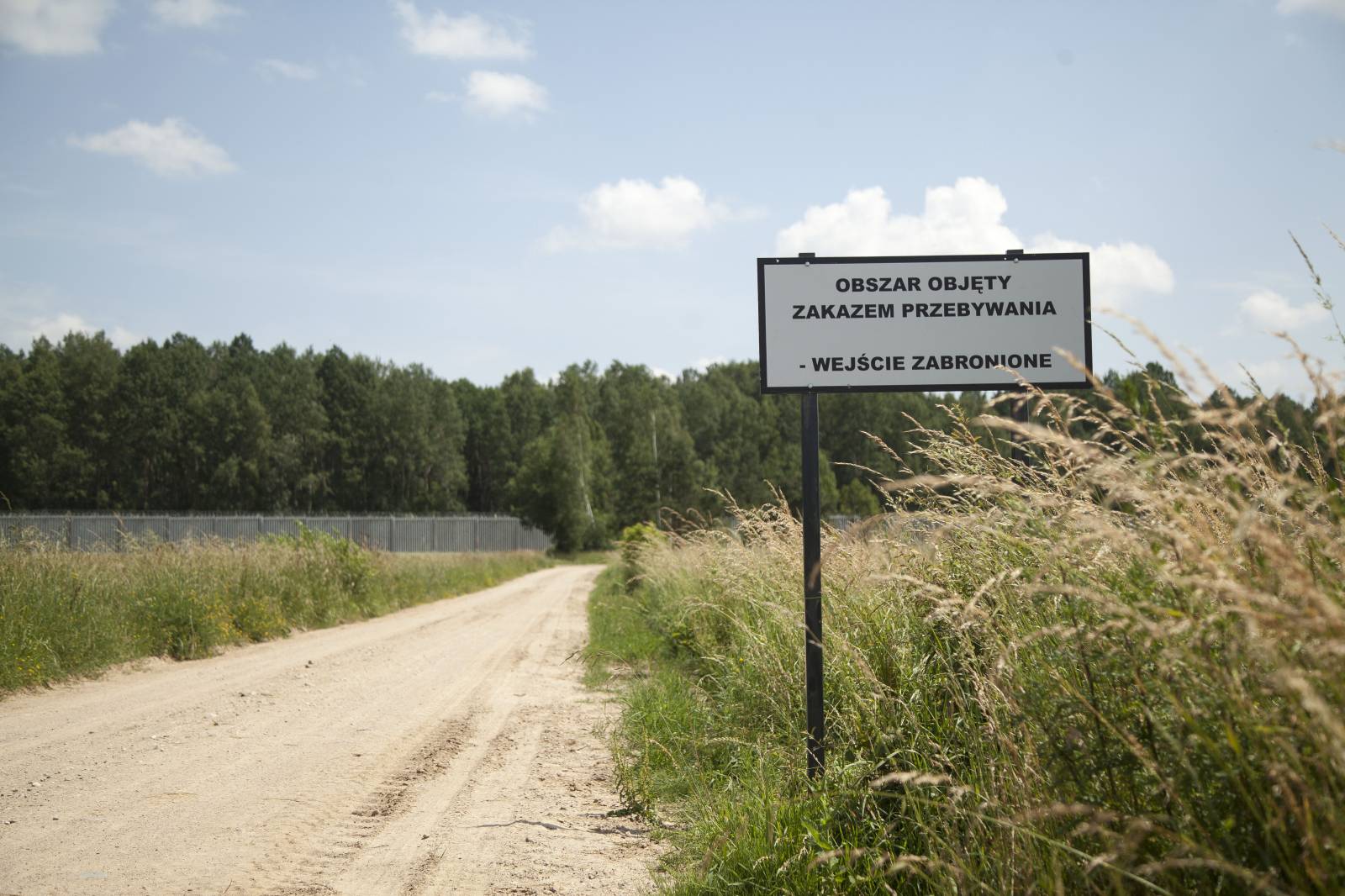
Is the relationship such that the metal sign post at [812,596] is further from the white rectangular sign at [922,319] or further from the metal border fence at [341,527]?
the metal border fence at [341,527]

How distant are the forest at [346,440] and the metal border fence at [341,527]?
420 centimetres

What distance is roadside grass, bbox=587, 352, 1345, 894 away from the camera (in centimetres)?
209

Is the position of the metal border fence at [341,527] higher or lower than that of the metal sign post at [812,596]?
lower

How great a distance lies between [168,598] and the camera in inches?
520

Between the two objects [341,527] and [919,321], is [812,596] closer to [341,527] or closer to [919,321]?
[919,321]

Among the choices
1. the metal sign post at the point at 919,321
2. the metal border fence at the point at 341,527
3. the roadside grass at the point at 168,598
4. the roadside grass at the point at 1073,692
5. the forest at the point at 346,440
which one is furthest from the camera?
the forest at the point at 346,440

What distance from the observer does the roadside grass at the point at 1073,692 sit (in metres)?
2.09

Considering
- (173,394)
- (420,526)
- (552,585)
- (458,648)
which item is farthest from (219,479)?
(458,648)

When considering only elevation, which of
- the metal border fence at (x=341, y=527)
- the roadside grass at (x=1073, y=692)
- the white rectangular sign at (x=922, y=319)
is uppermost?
the white rectangular sign at (x=922, y=319)

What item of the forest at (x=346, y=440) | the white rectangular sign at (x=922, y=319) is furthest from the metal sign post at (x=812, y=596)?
the forest at (x=346, y=440)

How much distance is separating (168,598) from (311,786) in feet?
28.5

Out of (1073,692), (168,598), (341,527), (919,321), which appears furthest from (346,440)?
(1073,692)

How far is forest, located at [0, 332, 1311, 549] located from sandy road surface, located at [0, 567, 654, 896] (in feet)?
169

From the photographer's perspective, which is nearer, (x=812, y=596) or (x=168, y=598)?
(x=812, y=596)
